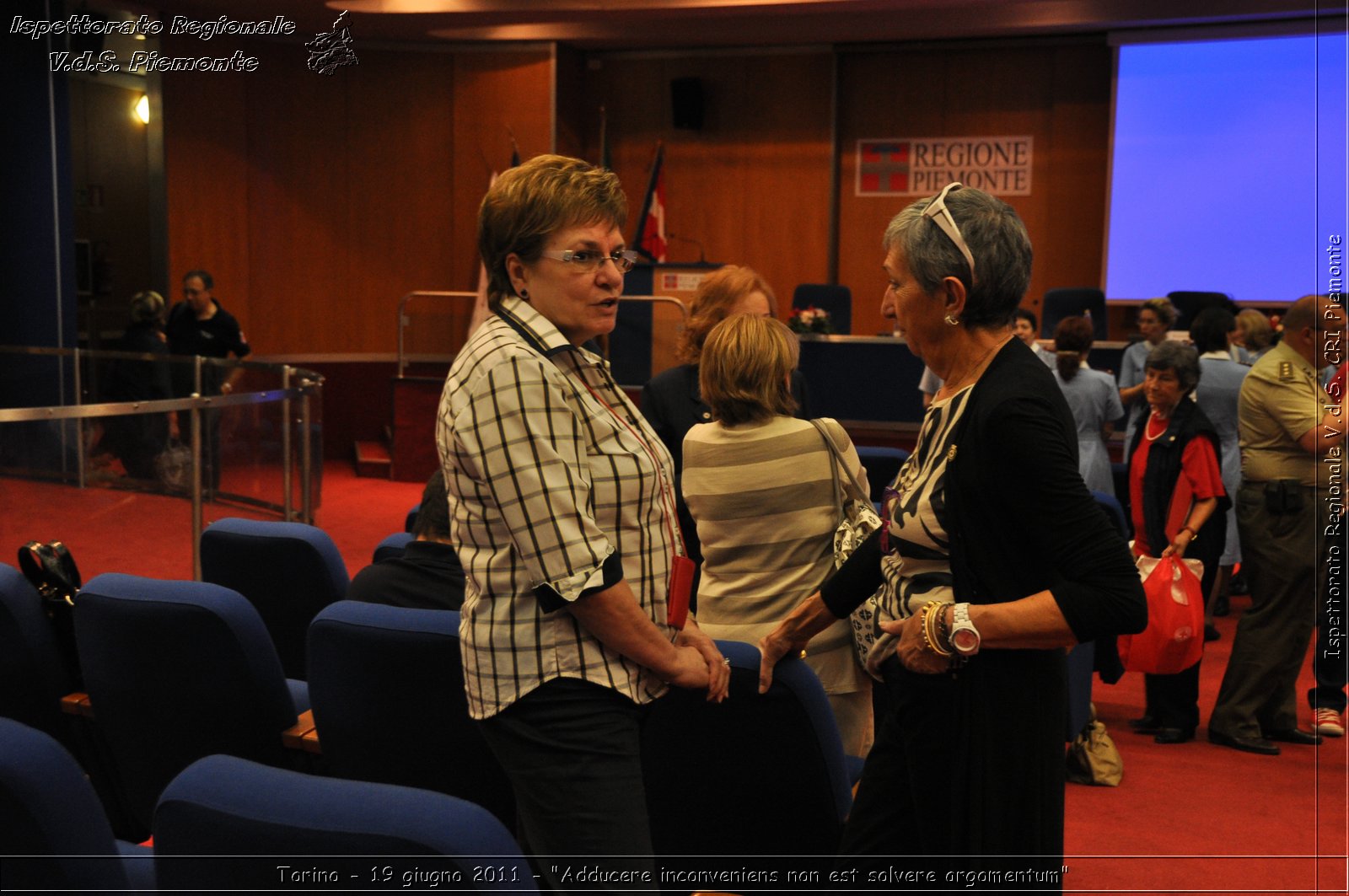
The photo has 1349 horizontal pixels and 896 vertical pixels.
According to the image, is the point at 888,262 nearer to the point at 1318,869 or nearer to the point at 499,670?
the point at 499,670

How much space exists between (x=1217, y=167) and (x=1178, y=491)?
6.64 m

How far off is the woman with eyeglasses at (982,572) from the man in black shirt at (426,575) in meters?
1.00

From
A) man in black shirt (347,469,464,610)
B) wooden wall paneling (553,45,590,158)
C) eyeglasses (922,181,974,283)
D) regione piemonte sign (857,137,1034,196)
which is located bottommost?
man in black shirt (347,469,464,610)

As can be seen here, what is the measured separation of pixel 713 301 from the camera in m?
3.44

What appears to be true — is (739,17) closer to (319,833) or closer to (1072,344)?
(1072,344)

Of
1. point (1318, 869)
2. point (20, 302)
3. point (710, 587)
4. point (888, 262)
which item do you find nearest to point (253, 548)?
point (710, 587)

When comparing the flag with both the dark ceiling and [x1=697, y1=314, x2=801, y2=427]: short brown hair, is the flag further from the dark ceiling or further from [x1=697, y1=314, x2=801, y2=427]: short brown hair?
[x1=697, y1=314, x2=801, y2=427]: short brown hair

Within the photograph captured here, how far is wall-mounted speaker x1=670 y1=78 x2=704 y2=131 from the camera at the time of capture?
1094 cm

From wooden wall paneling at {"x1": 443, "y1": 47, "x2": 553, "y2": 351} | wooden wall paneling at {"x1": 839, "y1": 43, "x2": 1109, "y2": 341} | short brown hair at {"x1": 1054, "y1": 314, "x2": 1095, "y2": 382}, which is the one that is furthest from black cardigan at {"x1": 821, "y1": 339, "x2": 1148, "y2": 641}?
wooden wall paneling at {"x1": 443, "y1": 47, "x2": 553, "y2": 351}

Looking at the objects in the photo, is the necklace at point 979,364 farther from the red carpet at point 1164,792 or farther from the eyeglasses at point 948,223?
the red carpet at point 1164,792

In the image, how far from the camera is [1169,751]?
13.5 feet

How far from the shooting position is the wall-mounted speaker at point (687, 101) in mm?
10938

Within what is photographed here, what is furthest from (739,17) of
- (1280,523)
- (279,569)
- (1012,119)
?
(279,569)

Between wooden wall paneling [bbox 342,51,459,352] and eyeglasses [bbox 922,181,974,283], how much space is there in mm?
9593
